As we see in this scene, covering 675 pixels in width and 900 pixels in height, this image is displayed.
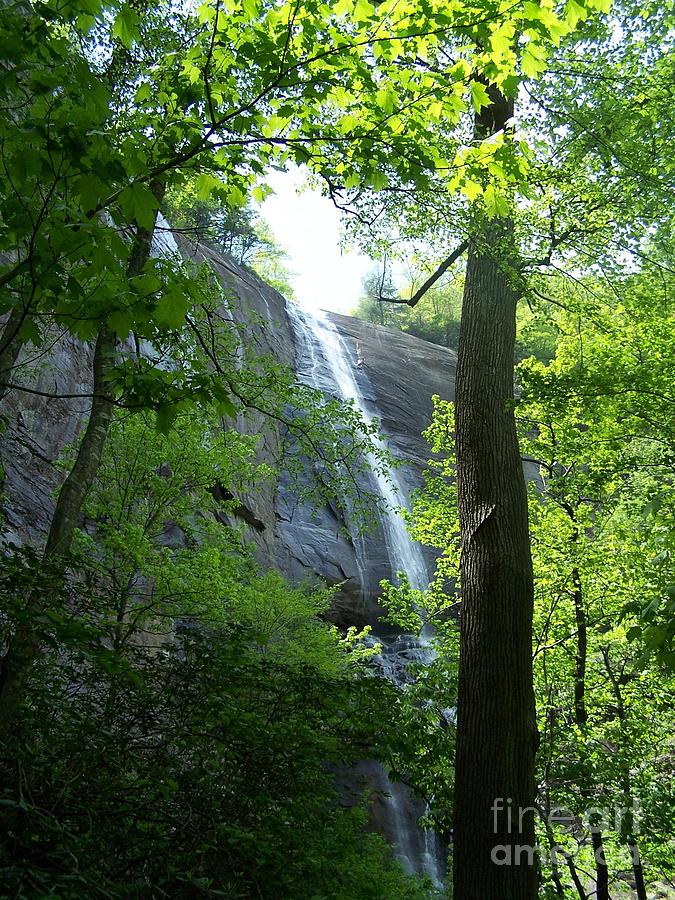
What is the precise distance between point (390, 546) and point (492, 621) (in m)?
14.8

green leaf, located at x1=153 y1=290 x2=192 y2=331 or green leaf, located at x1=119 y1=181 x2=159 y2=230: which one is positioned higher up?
green leaf, located at x1=119 y1=181 x2=159 y2=230

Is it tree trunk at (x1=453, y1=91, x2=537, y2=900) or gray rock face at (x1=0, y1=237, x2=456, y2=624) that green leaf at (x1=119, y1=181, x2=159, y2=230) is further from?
tree trunk at (x1=453, y1=91, x2=537, y2=900)

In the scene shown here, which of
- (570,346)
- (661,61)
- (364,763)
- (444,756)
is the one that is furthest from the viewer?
(364,763)

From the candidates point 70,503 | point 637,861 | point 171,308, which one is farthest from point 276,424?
point 171,308

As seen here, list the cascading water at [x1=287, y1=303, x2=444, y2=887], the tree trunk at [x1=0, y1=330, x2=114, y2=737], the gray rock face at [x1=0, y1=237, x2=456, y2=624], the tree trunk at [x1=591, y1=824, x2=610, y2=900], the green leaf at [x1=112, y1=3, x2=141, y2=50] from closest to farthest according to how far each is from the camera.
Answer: the green leaf at [x1=112, y1=3, x2=141, y2=50] → the tree trunk at [x1=0, y1=330, x2=114, y2=737] → the tree trunk at [x1=591, y1=824, x2=610, y2=900] → the gray rock face at [x1=0, y1=237, x2=456, y2=624] → the cascading water at [x1=287, y1=303, x2=444, y2=887]

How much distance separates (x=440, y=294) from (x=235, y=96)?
1584 inches

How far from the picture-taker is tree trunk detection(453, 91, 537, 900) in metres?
3.85

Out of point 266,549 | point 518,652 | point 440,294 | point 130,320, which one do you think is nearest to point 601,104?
point 518,652

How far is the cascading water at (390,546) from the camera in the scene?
41.9ft

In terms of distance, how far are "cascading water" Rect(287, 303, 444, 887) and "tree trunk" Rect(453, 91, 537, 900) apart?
1682mm

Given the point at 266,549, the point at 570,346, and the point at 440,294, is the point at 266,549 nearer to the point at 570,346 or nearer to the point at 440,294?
the point at 570,346

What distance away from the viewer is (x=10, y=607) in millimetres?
3012

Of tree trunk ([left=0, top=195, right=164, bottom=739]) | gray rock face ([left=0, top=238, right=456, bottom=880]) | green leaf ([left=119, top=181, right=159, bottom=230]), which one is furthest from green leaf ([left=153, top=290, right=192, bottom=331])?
tree trunk ([left=0, top=195, right=164, bottom=739])

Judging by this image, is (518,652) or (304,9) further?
(518,652)
